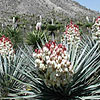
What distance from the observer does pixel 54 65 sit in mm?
1791

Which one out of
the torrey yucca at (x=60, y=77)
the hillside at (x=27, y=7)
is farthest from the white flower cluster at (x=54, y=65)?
the hillside at (x=27, y=7)

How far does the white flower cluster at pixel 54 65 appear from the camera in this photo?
1800mm

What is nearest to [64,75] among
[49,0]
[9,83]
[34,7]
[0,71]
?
[9,83]

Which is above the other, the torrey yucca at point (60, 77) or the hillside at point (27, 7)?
the hillside at point (27, 7)

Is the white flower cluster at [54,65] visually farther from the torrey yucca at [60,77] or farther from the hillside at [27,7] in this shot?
the hillside at [27,7]

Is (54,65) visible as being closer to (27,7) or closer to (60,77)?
Answer: (60,77)

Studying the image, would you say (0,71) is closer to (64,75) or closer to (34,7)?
(64,75)

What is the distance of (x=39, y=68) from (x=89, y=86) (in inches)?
21.2

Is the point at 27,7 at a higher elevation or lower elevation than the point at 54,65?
higher

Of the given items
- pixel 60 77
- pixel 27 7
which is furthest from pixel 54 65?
pixel 27 7

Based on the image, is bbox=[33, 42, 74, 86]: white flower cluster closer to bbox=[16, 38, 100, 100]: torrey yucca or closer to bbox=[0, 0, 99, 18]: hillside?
bbox=[16, 38, 100, 100]: torrey yucca

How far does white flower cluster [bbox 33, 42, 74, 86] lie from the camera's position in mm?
1800

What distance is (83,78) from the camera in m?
2.09

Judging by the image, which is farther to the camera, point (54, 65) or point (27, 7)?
point (27, 7)
